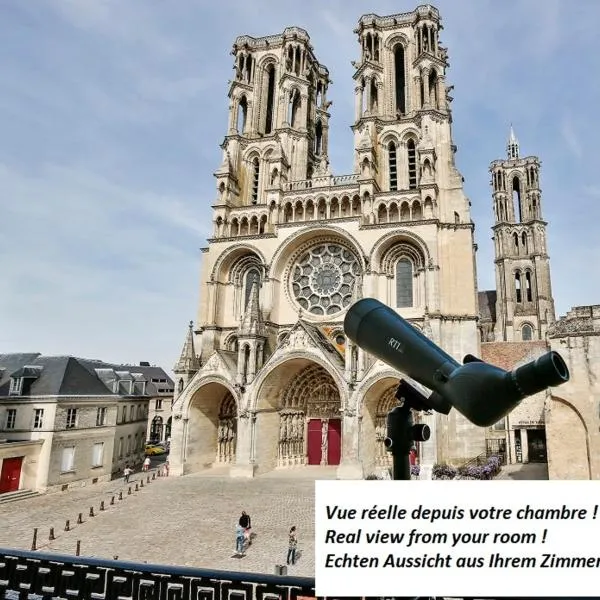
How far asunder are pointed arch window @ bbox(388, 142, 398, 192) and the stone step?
28446mm

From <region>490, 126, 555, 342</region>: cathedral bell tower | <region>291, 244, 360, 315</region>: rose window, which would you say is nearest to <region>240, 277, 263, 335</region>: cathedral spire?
<region>291, 244, 360, 315</region>: rose window

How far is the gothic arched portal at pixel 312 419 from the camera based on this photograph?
2908 cm

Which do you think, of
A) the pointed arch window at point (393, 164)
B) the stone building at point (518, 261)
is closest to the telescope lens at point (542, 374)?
the pointed arch window at point (393, 164)

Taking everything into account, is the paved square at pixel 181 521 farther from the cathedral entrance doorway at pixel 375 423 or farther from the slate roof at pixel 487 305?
the slate roof at pixel 487 305

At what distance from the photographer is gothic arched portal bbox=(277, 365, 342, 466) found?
2908 centimetres

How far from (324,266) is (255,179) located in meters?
10.2

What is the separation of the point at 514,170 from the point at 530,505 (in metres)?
69.0

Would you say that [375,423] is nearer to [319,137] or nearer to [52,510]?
[52,510]

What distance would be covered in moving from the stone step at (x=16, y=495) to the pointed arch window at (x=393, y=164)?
28446 mm

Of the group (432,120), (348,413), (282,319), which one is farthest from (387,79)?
(348,413)

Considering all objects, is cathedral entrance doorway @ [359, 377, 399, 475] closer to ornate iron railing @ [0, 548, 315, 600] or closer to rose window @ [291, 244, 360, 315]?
rose window @ [291, 244, 360, 315]

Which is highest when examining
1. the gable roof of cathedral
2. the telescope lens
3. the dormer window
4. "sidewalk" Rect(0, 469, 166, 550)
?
the gable roof of cathedral

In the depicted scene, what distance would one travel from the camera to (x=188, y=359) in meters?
29.6

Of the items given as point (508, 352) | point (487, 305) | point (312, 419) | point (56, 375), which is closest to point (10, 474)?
point (56, 375)
